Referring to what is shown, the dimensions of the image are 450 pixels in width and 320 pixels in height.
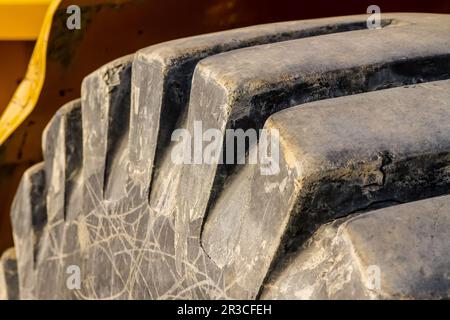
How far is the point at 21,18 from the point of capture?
1139mm

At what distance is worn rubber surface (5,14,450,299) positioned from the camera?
62 centimetres

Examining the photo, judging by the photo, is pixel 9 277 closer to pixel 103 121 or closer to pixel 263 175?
pixel 103 121

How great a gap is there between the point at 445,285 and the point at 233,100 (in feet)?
0.86

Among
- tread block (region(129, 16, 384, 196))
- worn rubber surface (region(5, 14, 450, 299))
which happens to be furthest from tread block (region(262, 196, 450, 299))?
tread block (region(129, 16, 384, 196))

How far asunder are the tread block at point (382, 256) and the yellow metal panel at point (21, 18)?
641 millimetres

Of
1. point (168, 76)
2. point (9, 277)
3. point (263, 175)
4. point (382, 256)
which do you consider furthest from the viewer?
point (9, 277)

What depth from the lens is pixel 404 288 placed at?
0.55 metres

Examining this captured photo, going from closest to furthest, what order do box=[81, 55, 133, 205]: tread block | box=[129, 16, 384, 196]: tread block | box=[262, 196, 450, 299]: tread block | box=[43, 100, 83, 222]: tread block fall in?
box=[262, 196, 450, 299]: tread block < box=[129, 16, 384, 196]: tread block < box=[81, 55, 133, 205]: tread block < box=[43, 100, 83, 222]: tread block

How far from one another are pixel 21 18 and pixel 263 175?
0.59 metres

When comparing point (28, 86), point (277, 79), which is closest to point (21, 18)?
point (28, 86)

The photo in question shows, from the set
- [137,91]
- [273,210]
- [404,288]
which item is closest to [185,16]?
[137,91]

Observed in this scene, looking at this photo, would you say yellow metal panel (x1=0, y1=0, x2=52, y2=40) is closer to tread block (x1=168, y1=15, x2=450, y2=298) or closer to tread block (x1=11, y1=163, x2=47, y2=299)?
tread block (x1=11, y1=163, x2=47, y2=299)

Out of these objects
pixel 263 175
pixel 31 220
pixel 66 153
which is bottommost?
pixel 31 220

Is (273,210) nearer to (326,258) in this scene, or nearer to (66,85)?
(326,258)
